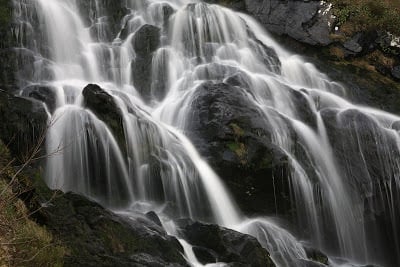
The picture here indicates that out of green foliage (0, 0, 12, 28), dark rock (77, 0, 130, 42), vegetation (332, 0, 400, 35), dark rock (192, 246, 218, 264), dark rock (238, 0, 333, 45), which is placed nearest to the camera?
dark rock (192, 246, 218, 264)

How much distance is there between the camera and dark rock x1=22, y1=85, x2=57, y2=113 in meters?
13.2

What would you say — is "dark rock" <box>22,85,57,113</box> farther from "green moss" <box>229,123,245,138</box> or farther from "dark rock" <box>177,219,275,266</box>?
"dark rock" <box>177,219,275,266</box>

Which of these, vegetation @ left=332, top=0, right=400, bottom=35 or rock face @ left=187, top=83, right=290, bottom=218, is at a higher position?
vegetation @ left=332, top=0, right=400, bottom=35

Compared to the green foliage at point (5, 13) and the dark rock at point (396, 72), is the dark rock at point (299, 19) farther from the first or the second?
the green foliage at point (5, 13)

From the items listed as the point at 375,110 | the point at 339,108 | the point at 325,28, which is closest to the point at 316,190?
the point at 339,108

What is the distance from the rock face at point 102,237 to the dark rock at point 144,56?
9194 millimetres

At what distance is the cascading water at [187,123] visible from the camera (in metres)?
11.6

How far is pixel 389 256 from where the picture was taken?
47.1 feet

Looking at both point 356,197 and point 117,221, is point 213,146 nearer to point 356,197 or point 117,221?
point 356,197

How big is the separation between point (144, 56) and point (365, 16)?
1097 centimetres

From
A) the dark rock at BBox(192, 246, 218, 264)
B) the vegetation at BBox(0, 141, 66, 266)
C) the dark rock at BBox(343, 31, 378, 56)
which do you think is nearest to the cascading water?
the dark rock at BBox(192, 246, 218, 264)

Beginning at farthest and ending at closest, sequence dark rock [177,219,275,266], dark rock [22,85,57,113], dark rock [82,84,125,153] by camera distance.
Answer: dark rock [22,85,57,113] < dark rock [82,84,125,153] < dark rock [177,219,275,266]

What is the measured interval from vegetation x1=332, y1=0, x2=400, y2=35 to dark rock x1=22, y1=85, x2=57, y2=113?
562 inches

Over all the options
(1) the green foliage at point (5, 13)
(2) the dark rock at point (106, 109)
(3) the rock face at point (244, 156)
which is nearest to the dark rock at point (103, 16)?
(1) the green foliage at point (5, 13)
